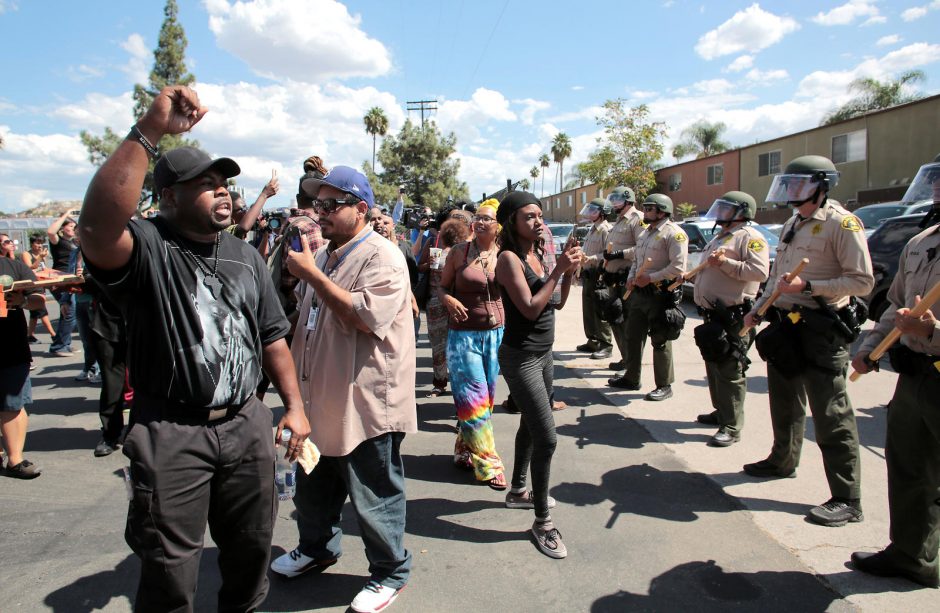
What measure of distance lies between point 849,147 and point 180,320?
27.0 meters

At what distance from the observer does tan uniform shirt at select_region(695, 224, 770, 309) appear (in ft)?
15.9

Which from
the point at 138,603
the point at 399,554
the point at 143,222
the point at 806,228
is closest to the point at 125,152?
the point at 143,222

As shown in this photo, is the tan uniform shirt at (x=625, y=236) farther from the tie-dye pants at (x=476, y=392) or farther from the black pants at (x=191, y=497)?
the black pants at (x=191, y=497)

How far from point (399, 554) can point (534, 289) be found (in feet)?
5.12

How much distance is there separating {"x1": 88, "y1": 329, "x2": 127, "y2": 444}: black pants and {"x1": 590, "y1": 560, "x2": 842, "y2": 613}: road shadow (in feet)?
14.2

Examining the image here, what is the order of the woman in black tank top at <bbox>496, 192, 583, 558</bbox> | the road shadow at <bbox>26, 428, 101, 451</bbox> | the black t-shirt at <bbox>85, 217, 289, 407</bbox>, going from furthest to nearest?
the road shadow at <bbox>26, 428, 101, 451</bbox>, the woman in black tank top at <bbox>496, 192, 583, 558</bbox>, the black t-shirt at <bbox>85, 217, 289, 407</bbox>

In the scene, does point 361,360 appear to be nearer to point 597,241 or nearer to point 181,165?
point 181,165

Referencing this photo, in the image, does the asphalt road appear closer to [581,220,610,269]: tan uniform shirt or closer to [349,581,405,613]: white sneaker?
[349,581,405,613]: white sneaker

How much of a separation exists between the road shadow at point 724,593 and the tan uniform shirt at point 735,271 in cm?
252

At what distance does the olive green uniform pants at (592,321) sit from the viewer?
8531mm

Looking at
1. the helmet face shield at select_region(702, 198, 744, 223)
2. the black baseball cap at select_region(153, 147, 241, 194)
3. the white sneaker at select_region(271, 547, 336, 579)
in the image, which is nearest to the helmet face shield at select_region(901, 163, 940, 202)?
the helmet face shield at select_region(702, 198, 744, 223)

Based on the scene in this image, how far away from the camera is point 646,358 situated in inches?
322

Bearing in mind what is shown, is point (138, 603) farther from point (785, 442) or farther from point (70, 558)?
point (785, 442)

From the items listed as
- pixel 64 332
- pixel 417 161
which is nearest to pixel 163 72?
pixel 417 161
